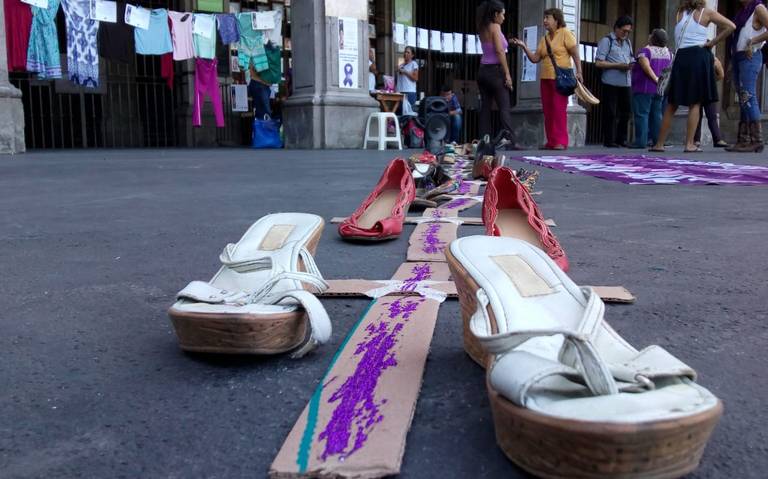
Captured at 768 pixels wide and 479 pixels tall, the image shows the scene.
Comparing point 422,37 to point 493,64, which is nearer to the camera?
point 493,64

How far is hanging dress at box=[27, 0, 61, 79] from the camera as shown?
935 centimetres

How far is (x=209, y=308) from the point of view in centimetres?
103

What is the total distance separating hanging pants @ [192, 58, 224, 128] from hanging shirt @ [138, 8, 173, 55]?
34.8 inches

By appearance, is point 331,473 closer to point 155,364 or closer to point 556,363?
point 556,363

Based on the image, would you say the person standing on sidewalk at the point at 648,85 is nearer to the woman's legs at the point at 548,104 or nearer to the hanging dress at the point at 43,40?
the woman's legs at the point at 548,104

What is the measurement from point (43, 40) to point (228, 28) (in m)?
2.96

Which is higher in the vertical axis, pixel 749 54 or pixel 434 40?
pixel 434 40

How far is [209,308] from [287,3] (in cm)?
1345

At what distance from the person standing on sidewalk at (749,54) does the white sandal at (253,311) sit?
7440 mm

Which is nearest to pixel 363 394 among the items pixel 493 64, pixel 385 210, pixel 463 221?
pixel 385 210

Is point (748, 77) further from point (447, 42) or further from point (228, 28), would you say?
point (228, 28)

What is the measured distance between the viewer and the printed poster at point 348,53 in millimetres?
9820

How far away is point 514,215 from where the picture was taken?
74.0 inches

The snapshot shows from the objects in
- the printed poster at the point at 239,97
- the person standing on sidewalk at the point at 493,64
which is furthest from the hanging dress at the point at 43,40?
the person standing on sidewalk at the point at 493,64
